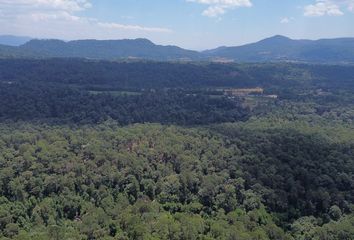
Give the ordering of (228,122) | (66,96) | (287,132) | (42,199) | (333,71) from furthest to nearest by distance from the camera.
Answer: (333,71), (66,96), (228,122), (287,132), (42,199)

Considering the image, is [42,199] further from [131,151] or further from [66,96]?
[66,96]

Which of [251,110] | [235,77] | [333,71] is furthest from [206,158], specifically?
[333,71]

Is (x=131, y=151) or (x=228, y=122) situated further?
(x=228, y=122)

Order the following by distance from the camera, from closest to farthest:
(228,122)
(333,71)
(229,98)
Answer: (228,122), (229,98), (333,71)

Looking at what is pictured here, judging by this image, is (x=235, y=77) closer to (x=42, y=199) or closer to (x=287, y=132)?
(x=287, y=132)

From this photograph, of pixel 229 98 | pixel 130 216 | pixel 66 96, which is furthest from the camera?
pixel 229 98

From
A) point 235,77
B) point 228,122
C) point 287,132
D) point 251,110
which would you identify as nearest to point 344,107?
point 251,110
